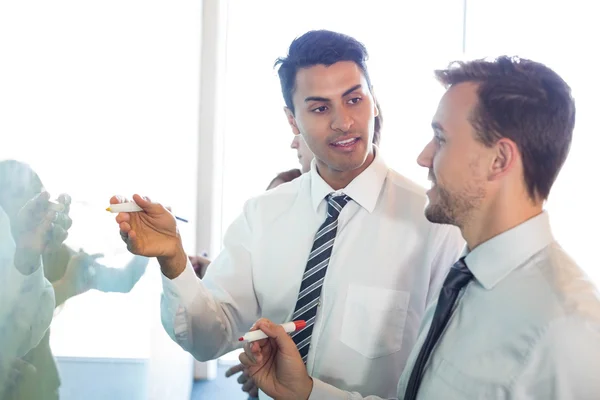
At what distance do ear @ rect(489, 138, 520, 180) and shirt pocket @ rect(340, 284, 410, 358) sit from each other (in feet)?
1.60

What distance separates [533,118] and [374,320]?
64 cm

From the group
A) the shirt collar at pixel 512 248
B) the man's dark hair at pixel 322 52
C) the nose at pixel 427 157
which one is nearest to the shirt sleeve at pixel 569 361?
the shirt collar at pixel 512 248

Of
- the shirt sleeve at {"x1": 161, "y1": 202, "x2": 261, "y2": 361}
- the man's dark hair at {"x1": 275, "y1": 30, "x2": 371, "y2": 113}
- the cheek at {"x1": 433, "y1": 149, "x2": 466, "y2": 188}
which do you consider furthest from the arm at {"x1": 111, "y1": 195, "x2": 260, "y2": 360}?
the cheek at {"x1": 433, "y1": 149, "x2": 466, "y2": 188}

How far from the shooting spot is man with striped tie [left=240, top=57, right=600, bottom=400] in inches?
34.5

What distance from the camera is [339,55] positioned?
4.84ft

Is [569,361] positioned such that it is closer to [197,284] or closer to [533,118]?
[533,118]

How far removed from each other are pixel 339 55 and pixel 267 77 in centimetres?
225

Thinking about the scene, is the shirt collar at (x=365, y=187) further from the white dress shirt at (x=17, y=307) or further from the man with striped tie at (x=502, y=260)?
the white dress shirt at (x=17, y=307)

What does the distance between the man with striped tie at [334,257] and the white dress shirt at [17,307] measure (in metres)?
0.58

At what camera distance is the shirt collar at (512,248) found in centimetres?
99

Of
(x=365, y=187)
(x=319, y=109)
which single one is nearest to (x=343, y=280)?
(x=365, y=187)

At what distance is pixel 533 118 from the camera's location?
3.31 feet

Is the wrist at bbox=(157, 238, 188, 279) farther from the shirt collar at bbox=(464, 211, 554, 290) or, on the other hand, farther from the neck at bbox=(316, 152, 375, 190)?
the shirt collar at bbox=(464, 211, 554, 290)

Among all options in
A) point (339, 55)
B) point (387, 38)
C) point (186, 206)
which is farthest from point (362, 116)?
point (387, 38)
